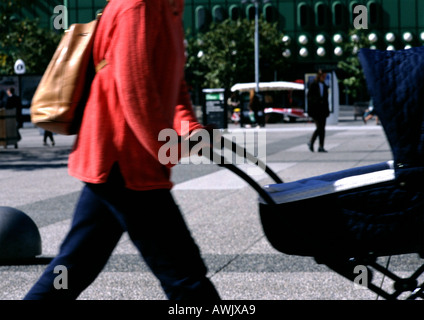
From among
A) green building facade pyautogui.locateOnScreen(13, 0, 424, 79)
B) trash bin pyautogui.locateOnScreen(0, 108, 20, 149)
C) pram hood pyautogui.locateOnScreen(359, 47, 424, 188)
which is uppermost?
green building facade pyautogui.locateOnScreen(13, 0, 424, 79)

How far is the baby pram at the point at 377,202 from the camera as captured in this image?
2932 mm

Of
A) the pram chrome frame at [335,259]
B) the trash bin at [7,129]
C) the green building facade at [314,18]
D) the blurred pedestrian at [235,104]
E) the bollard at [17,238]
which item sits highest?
the green building facade at [314,18]

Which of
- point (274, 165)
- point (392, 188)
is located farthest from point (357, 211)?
point (274, 165)

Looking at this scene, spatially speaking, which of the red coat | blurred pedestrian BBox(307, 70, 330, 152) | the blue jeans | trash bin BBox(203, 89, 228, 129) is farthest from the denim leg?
trash bin BBox(203, 89, 228, 129)

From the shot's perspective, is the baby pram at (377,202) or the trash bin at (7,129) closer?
the baby pram at (377,202)

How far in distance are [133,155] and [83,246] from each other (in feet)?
1.25

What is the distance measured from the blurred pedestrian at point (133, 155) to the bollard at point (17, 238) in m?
3.06

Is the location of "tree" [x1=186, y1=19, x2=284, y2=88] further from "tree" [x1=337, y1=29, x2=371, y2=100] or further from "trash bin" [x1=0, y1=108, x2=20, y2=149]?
"trash bin" [x1=0, y1=108, x2=20, y2=149]

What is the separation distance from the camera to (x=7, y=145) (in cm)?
2164

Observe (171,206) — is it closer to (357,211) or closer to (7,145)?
(357,211)

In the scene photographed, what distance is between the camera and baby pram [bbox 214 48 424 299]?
2932mm

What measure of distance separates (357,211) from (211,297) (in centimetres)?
64

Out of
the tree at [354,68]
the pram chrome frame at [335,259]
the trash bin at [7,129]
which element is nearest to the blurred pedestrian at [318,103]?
the trash bin at [7,129]

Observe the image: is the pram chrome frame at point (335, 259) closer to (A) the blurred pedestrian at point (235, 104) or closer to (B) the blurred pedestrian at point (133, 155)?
(B) the blurred pedestrian at point (133, 155)
